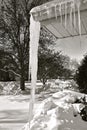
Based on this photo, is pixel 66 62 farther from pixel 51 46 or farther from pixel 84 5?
pixel 84 5

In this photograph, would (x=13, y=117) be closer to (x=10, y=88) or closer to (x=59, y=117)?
(x=59, y=117)

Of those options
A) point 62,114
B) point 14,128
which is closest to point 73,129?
point 62,114

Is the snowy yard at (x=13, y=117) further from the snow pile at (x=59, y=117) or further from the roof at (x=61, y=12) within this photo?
the roof at (x=61, y=12)

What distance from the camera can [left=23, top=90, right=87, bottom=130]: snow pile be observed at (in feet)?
10.4

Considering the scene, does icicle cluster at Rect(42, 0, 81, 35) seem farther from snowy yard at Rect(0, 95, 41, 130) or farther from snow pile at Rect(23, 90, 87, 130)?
snowy yard at Rect(0, 95, 41, 130)

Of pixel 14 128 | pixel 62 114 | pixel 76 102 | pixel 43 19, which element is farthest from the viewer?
pixel 14 128

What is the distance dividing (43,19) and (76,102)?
1585mm

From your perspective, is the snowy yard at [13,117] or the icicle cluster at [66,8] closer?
the icicle cluster at [66,8]

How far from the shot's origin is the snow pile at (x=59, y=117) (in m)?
3.16

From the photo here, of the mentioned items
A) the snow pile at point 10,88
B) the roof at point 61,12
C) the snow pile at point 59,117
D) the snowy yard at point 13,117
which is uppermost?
the roof at point 61,12

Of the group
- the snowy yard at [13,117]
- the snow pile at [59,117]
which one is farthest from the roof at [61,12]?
the snowy yard at [13,117]

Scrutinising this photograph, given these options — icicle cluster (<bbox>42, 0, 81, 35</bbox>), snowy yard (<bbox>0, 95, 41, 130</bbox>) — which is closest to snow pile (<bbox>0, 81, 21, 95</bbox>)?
snowy yard (<bbox>0, 95, 41, 130</bbox>)

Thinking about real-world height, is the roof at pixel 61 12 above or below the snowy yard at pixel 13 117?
above

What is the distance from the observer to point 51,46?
14531 mm
